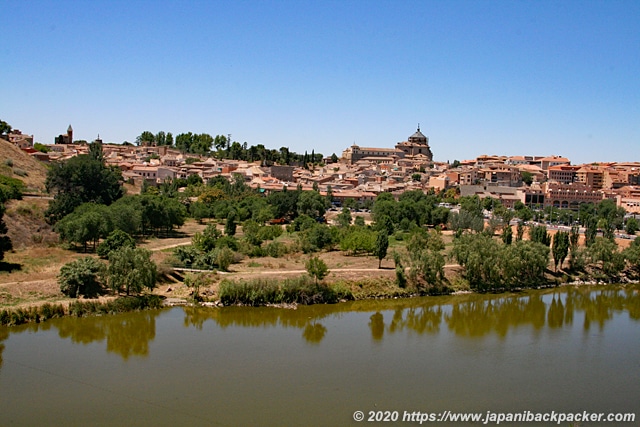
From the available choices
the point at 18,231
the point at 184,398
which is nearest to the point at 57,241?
the point at 18,231

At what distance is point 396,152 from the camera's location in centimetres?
5366

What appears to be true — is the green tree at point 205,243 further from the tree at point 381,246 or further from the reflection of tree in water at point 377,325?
the reflection of tree in water at point 377,325

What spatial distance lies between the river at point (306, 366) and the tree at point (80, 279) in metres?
1.07

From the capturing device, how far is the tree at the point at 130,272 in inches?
526

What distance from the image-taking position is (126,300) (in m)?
13.2

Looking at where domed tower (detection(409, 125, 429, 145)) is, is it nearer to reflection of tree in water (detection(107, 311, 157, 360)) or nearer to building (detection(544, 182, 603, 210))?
building (detection(544, 182, 603, 210))

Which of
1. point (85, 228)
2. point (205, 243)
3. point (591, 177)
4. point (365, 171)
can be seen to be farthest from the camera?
point (591, 177)

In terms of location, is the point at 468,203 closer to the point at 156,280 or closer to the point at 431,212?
the point at 431,212

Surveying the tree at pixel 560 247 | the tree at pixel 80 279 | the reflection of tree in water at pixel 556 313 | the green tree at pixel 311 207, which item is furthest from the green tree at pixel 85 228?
the tree at pixel 560 247

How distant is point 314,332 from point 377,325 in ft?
5.09

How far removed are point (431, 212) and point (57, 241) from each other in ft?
51.2

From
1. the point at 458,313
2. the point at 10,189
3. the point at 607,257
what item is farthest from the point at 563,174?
the point at 10,189

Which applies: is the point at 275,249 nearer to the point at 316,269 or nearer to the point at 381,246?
the point at 381,246

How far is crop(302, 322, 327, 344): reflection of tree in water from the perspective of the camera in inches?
471
